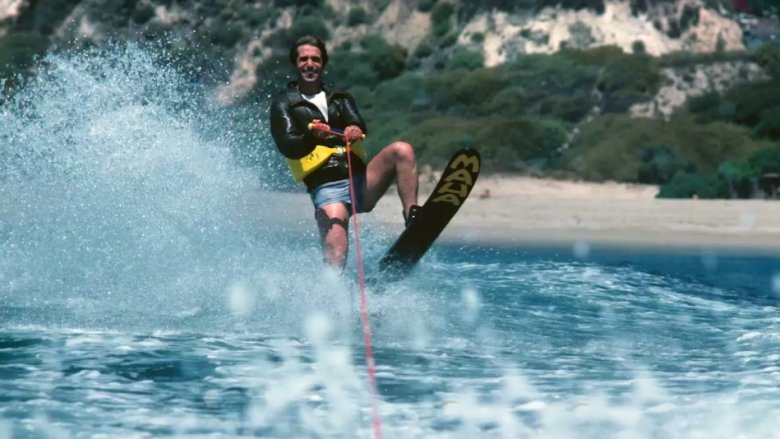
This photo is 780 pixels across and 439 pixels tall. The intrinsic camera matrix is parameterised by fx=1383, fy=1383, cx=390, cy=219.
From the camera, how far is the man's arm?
7082mm

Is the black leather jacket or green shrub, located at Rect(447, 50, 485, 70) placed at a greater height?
green shrub, located at Rect(447, 50, 485, 70)

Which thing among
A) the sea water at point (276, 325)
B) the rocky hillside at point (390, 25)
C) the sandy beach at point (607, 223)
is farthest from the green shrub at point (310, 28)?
the sea water at point (276, 325)

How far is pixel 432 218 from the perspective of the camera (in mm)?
7191

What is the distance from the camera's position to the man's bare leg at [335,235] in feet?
23.2

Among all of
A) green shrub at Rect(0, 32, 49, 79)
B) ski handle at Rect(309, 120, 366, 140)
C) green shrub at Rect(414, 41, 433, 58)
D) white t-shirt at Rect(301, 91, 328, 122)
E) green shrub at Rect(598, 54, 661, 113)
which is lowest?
ski handle at Rect(309, 120, 366, 140)

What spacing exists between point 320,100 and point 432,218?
856 mm

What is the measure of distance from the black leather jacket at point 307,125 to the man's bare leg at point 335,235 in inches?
7.0

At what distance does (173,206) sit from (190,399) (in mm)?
4009

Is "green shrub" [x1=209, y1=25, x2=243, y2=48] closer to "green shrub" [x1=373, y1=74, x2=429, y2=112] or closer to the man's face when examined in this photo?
"green shrub" [x1=373, y1=74, x2=429, y2=112]

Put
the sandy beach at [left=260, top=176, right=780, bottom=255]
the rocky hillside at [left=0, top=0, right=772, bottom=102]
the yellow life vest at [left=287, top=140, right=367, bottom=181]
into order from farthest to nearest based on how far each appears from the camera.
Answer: the rocky hillside at [left=0, top=0, right=772, bottom=102]
the sandy beach at [left=260, top=176, right=780, bottom=255]
the yellow life vest at [left=287, top=140, right=367, bottom=181]

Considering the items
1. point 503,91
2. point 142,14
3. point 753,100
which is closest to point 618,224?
point 753,100

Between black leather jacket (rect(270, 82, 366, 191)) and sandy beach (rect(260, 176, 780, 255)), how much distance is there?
6.74 metres

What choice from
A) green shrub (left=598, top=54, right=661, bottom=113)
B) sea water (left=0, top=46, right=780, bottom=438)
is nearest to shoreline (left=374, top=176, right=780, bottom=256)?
sea water (left=0, top=46, right=780, bottom=438)

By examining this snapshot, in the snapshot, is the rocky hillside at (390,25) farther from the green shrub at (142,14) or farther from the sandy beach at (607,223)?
the sandy beach at (607,223)
